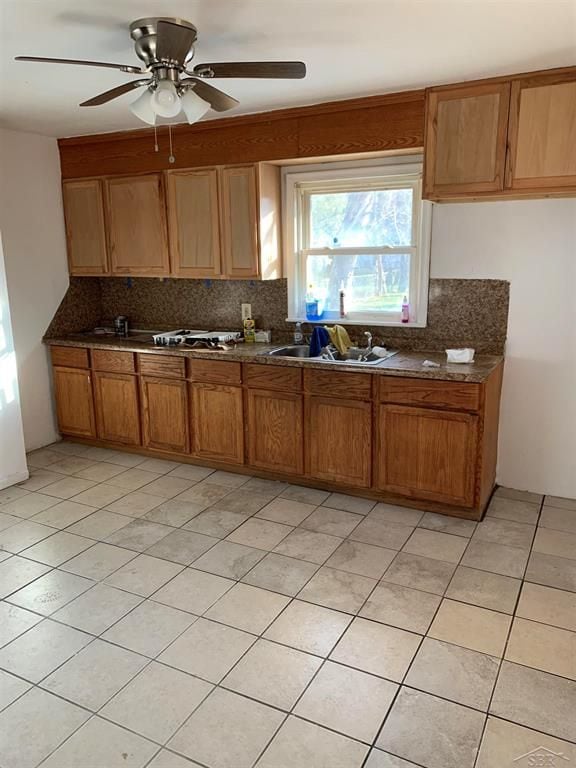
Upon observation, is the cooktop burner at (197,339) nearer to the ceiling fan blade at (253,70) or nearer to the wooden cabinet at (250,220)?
the wooden cabinet at (250,220)

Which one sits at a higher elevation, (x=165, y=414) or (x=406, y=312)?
(x=406, y=312)

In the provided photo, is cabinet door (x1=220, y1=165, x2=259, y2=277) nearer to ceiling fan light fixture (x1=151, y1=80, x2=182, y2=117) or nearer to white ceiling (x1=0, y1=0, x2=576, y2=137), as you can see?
white ceiling (x1=0, y1=0, x2=576, y2=137)

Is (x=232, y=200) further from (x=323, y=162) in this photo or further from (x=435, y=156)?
(x=435, y=156)

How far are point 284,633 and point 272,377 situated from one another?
5.61 feet

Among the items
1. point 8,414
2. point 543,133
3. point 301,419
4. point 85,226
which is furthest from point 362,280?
point 8,414

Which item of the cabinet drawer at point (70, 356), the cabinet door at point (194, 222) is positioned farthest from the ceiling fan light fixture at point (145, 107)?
the cabinet drawer at point (70, 356)

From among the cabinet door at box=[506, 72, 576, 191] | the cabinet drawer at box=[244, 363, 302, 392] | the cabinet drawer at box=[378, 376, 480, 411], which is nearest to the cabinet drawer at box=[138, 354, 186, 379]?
the cabinet drawer at box=[244, 363, 302, 392]

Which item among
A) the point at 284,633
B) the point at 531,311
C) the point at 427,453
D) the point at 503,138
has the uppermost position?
the point at 503,138

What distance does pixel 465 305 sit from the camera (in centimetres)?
364

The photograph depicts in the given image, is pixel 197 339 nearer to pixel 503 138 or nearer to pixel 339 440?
pixel 339 440

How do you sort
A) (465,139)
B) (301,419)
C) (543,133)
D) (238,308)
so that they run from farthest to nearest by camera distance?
(238,308) → (301,419) → (465,139) → (543,133)

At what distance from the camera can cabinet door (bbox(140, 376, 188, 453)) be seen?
4113mm

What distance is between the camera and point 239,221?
3939mm

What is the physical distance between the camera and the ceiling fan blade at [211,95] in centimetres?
229
